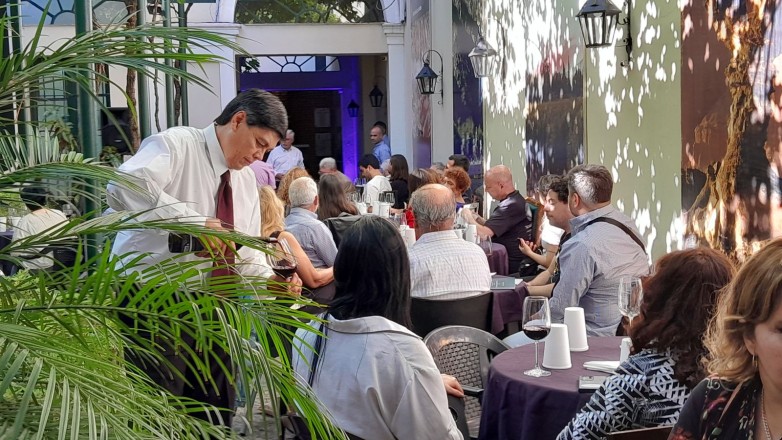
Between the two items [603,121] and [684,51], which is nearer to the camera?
[684,51]

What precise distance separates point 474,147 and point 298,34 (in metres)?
6.71

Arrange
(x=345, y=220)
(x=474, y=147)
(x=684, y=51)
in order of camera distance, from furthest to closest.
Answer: (x=474, y=147), (x=345, y=220), (x=684, y=51)

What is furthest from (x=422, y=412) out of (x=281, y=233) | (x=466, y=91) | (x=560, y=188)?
(x=466, y=91)

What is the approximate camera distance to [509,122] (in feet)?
36.3

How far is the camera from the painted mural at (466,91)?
12742 mm

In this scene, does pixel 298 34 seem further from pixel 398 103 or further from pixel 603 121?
pixel 603 121

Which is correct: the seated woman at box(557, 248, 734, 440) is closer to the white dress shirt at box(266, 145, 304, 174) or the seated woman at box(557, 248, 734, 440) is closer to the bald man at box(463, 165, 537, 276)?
the bald man at box(463, 165, 537, 276)

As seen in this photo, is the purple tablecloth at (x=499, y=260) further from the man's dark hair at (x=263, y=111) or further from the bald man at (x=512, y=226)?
the man's dark hair at (x=263, y=111)

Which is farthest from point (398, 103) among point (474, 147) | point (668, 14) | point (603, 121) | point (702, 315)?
point (702, 315)

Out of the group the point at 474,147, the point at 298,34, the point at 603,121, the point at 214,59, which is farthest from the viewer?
the point at 298,34

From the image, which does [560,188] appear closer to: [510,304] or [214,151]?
[510,304]

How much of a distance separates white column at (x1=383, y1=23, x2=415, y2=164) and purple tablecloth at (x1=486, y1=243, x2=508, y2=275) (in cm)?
1103


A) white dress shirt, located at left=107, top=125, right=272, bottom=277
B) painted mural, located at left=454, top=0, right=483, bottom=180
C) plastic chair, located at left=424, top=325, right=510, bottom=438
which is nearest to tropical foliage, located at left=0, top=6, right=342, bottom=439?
white dress shirt, located at left=107, top=125, right=272, bottom=277

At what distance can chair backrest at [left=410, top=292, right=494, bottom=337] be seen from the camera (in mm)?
5000
